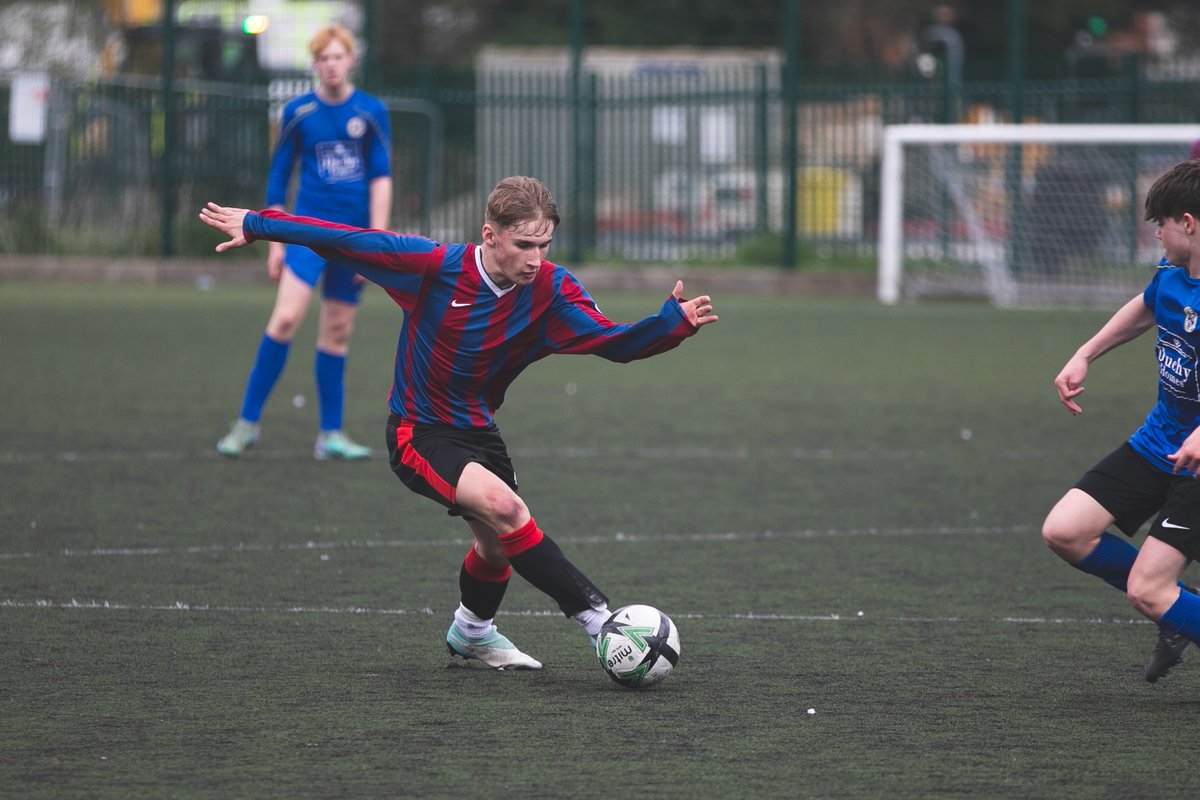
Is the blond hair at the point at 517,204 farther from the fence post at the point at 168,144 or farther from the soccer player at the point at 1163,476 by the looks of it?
the fence post at the point at 168,144

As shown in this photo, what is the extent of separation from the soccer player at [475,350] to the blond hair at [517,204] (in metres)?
0.01

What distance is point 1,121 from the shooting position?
77.6 ft

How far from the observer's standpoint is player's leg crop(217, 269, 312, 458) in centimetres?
922

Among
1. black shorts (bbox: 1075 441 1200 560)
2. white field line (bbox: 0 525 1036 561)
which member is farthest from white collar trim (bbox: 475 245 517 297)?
white field line (bbox: 0 525 1036 561)

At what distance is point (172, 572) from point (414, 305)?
1.81 m

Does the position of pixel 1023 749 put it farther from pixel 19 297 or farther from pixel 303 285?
pixel 19 297

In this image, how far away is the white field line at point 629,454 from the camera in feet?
30.1

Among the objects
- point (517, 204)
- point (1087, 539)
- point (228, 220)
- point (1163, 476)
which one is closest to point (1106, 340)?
point (1163, 476)

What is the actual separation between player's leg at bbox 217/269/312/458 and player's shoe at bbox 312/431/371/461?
0.35m

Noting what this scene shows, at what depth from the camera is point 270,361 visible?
30.3 feet

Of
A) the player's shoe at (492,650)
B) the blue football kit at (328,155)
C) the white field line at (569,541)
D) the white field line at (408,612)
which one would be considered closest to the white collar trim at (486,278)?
the player's shoe at (492,650)

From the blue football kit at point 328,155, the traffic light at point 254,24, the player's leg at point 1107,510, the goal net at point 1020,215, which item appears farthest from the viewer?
the traffic light at point 254,24

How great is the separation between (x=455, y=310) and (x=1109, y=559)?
6.48 feet

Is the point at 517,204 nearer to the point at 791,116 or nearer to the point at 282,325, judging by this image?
the point at 282,325
